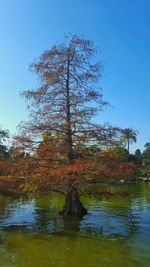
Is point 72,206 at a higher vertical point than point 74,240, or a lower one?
higher

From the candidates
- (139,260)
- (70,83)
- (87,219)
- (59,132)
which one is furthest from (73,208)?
(139,260)

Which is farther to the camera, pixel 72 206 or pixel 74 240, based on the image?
pixel 72 206

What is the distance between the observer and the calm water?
42.7 ft

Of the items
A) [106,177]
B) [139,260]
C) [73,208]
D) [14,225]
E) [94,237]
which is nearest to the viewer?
[139,260]

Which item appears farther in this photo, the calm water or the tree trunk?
the tree trunk

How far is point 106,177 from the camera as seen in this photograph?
70.9ft

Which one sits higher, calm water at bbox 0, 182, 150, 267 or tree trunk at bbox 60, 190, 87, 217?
tree trunk at bbox 60, 190, 87, 217

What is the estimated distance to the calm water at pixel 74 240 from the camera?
42.7 feet

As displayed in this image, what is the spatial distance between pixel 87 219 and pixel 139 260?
911 cm

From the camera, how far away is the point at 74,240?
53.5 ft

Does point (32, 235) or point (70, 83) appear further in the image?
point (70, 83)

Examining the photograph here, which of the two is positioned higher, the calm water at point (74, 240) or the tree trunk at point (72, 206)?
the tree trunk at point (72, 206)

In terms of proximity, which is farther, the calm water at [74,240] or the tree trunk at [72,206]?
the tree trunk at [72,206]

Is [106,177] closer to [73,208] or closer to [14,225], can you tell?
[73,208]
